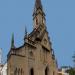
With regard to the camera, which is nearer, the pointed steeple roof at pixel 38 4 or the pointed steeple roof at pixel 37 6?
the pointed steeple roof at pixel 37 6

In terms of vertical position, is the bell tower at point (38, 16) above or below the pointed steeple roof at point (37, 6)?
below

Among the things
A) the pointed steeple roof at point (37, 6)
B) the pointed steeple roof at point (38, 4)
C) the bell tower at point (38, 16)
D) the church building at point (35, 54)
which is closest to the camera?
the church building at point (35, 54)

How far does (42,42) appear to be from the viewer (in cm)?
7688

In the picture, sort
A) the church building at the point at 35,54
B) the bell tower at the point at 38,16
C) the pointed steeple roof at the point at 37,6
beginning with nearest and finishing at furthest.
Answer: the church building at the point at 35,54
the bell tower at the point at 38,16
the pointed steeple roof at the point at 37,6

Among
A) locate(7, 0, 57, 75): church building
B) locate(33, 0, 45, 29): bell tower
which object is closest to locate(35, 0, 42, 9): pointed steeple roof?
locate(33, 0, 45, 29): bell tower

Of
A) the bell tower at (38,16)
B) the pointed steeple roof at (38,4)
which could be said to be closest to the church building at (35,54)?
the bell tower at (38,16)

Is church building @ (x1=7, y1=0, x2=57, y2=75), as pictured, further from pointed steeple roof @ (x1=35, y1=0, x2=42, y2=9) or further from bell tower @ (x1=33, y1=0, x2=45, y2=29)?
pointed steeple roof @ (x1=35, y1=0, x2=42, y2=9)

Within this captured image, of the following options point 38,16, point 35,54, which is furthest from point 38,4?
point 35,54

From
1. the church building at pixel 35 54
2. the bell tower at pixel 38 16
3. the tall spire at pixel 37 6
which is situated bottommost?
the church building at pixel 35 54

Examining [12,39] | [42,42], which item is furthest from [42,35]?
[12,39]

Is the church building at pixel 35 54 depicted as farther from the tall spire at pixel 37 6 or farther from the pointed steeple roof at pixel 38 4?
the pointed steeple roof at pixel 38 4

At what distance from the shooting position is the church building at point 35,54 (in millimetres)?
71375

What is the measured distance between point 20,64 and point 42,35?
8750 millimetres

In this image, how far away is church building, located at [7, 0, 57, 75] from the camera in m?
71.4
